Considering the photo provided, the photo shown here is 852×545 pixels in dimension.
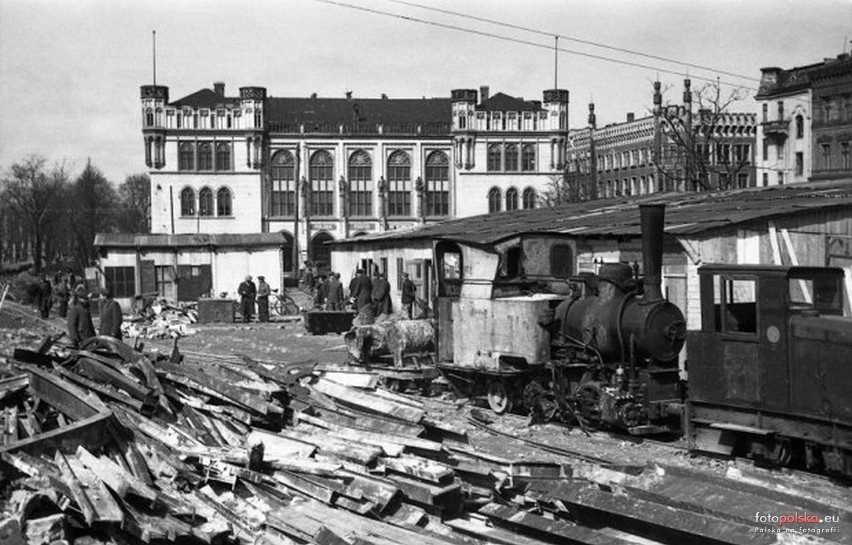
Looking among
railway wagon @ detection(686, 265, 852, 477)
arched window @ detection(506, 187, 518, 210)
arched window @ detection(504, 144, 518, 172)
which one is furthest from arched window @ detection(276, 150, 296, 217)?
railway wagon @ detection(686, 265, 852, 477)

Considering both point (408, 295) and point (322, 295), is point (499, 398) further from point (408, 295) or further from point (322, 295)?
point (322, 295)

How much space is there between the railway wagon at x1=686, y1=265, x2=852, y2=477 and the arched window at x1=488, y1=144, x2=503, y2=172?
59.4m

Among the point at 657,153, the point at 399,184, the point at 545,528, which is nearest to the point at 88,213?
the point at 399,184

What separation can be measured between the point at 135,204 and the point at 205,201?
5451cm

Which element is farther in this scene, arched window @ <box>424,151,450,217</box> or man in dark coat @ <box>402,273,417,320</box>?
arched window @ <box>424,151,450,217</box>

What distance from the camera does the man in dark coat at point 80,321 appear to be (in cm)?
1745

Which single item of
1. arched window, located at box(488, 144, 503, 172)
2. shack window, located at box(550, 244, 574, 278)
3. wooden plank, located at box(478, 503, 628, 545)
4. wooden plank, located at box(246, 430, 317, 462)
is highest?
arched window, located at box(488, 144, 503, 172)

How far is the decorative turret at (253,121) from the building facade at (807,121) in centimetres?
3391

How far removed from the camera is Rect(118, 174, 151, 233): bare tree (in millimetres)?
106562

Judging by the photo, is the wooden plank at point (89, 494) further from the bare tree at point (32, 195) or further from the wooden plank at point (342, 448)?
the bare tree at point (32, 195)

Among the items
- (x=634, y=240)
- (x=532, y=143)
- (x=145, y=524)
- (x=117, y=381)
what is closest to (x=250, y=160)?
(x=532, y=143)

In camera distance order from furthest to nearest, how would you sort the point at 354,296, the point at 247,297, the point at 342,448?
the point at 247,297
the point at 354,296
the point at 342,448

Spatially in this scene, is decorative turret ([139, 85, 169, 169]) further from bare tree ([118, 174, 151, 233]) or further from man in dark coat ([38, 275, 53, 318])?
man in dark coat ([38, 275, 53, 318])

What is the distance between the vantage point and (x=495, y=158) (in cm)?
7125
